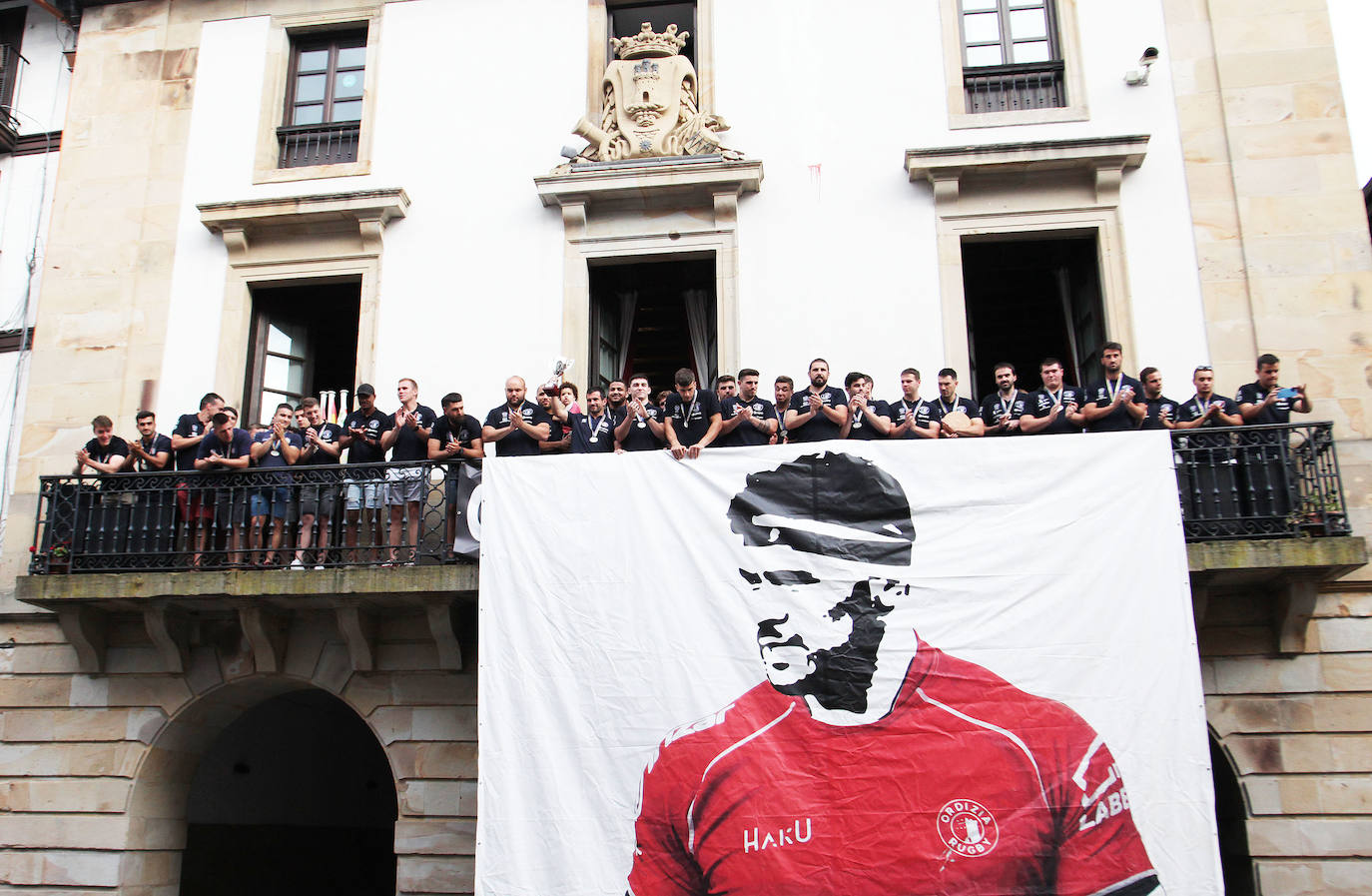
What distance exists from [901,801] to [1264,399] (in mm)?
4587

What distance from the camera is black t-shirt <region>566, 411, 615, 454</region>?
9.91 metres

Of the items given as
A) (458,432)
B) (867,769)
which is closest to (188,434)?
(458,432)

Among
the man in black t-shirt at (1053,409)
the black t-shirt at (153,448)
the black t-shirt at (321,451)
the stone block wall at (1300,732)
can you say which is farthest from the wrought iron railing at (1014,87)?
the black t-shirt at (153,448)

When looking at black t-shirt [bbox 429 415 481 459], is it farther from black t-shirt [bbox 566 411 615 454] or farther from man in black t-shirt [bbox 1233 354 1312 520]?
man in black t-shirt [bbox 1233 354 1312 520]

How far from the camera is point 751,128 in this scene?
12078 mm

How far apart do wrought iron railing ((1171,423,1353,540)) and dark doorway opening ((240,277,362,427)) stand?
27.9ft

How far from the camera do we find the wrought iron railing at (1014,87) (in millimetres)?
11883

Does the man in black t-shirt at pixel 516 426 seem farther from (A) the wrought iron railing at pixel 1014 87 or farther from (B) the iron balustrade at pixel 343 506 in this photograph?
(A) the wrought iron railing at pixel 1014 87

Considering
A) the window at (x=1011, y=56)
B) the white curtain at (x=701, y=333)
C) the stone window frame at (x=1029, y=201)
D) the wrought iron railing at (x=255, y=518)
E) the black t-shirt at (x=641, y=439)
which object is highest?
the window at (x=1011, y=56)

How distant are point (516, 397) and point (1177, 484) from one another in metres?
5.63

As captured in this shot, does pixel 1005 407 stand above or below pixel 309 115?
below

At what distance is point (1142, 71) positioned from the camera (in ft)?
37.5

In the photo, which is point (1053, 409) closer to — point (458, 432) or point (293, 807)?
point (458, 432)

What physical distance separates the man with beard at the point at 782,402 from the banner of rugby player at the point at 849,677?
0.53 meters
